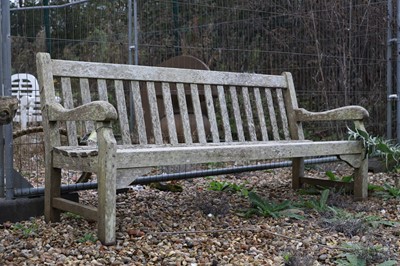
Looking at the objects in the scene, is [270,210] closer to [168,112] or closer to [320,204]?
[320,204]

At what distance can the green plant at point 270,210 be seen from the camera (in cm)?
378

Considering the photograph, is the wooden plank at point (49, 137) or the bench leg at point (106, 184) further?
the wooden plank at point (49, 137)

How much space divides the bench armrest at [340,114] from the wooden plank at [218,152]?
0.70ft

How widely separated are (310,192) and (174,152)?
1.81m

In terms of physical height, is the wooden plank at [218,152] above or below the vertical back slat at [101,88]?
below

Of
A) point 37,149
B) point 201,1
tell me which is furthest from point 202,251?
point 201,1

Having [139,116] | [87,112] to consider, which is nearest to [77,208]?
[87,112]

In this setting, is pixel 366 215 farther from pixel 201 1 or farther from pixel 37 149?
pixel 201 1

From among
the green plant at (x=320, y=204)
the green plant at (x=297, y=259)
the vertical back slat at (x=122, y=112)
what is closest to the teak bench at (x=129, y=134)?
the vertical back slat at (x=122, y=112)

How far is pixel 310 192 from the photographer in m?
4.71

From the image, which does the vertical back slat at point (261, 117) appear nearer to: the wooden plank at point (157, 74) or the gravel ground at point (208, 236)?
the wooden plank at point (157, 74)

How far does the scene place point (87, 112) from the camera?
10.0 ft

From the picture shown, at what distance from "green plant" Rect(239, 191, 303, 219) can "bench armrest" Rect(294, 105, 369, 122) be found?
0.87 m

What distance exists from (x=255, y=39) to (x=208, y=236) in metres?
2.98
